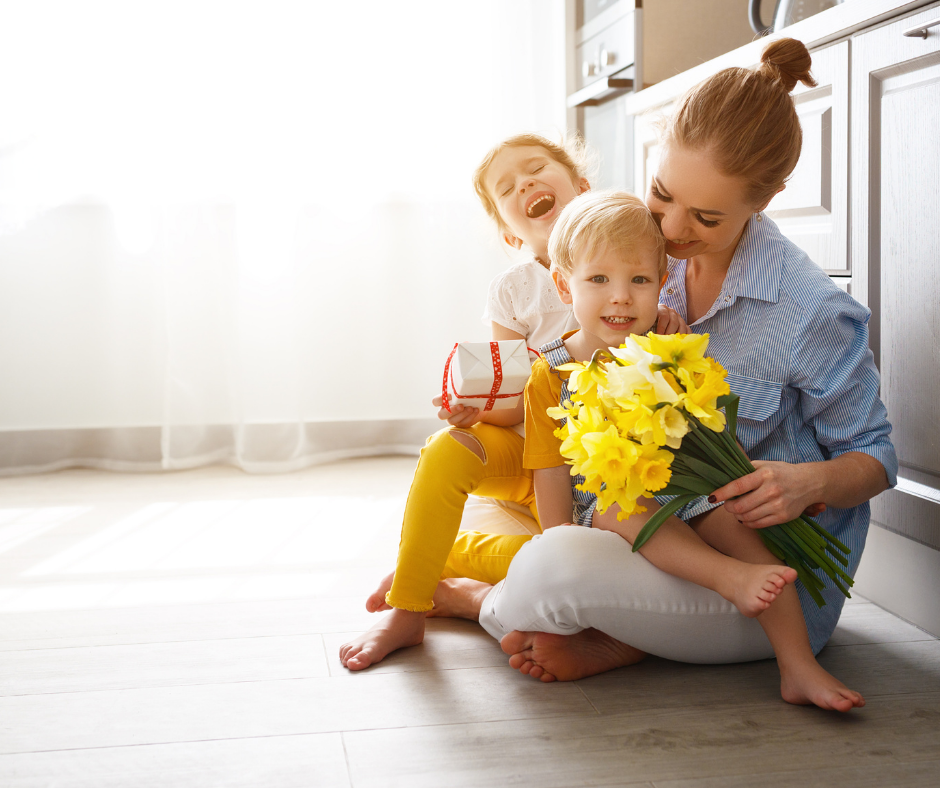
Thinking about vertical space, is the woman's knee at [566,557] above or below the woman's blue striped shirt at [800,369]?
below

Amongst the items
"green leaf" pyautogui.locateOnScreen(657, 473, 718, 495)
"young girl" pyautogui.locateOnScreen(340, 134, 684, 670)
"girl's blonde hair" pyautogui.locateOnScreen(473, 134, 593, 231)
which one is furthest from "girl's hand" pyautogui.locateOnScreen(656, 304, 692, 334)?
"girl's blonde hair" pyautogui.locateOnScreen(473, 134, 593, 231)

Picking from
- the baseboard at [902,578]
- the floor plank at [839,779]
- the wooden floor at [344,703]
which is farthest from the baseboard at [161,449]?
the floor plank at [839,779]

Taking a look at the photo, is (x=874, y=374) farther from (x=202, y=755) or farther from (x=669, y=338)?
(x=202, y=755)

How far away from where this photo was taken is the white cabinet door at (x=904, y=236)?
1.28 metres

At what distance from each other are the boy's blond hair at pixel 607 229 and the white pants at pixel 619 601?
0.38 metres

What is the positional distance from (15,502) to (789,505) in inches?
77.1

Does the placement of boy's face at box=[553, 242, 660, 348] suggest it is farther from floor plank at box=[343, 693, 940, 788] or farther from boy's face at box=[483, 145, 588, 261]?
floor plank at box=[343, 693, 940, 788]

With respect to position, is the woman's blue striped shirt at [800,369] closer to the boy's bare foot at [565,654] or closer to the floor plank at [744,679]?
the floor plank at [744,679]

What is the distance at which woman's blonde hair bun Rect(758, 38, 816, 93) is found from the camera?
3.89 ft

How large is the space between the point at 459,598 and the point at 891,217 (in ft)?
2.92

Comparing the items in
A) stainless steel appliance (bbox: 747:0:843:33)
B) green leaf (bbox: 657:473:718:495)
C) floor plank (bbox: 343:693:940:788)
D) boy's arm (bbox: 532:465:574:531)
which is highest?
stainless steel appliance (bbox: 747:0:843:33)

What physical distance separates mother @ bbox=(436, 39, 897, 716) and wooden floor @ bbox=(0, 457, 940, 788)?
0.07 m

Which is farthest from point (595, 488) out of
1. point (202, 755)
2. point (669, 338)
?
point (202, 755)

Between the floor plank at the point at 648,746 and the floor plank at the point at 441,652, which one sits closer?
the floor plank at the point at 648,746
